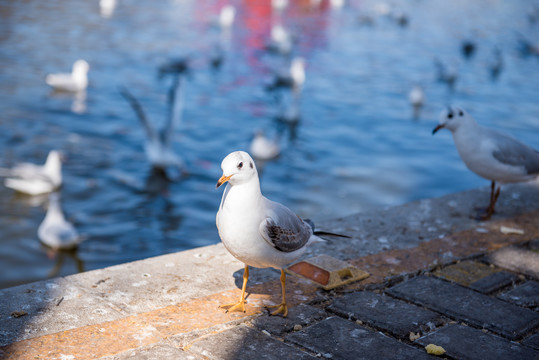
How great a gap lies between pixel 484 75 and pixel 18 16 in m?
15.6

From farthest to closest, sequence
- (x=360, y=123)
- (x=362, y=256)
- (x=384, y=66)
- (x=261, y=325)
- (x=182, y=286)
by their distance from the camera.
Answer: (x=384, y=66)
(x=360, y=123)
(x=362, y=256)
(x=182, y=286)
(x=261, y=325)

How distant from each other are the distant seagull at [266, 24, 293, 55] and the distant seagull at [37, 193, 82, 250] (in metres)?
13.4

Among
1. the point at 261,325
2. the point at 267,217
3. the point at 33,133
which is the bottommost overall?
the point at 33,133

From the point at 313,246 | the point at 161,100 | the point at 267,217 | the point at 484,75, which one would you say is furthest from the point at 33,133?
the point at 484,75

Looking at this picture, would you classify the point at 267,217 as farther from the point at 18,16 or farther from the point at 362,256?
the point at 18,16

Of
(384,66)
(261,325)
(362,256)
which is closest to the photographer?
(261,325)

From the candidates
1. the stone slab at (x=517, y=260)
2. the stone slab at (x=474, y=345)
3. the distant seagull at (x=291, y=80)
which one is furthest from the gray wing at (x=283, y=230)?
the distant seagull at (x=291, y=80)

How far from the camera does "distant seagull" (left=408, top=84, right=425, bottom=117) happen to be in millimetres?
15781

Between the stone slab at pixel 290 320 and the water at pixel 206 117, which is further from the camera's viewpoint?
the water at pixel 206 117

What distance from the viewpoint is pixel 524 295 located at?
4.11m

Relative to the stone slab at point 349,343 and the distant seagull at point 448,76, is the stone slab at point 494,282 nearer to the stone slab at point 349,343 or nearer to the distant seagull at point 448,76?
the stone slab at point 349,343

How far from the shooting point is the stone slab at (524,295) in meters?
4.02

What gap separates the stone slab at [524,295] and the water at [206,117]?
568cm

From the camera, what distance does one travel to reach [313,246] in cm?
484
